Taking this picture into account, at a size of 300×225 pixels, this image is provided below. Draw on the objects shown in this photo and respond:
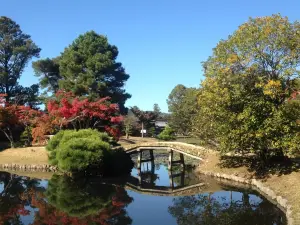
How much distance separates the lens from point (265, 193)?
17328 mm

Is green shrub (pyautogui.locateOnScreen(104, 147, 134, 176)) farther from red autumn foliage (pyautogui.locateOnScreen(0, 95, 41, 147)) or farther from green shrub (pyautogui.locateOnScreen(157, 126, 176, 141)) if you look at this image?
green shrub (pyautogui.locateOnScreen(157, 126, 176, 141))

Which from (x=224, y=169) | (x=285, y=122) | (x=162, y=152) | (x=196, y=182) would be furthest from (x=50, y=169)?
(x=162, y=152)

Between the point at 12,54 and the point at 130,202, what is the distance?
112 feet

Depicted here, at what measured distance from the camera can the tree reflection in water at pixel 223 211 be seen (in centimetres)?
1320

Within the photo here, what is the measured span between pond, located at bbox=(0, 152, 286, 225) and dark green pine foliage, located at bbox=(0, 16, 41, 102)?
75.3ft

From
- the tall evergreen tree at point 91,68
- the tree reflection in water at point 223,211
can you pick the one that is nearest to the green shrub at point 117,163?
the tree reflection in water at point 223,211

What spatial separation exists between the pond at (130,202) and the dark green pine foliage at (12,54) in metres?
23.0

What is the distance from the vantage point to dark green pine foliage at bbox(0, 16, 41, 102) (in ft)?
143

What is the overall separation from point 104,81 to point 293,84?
25.9m

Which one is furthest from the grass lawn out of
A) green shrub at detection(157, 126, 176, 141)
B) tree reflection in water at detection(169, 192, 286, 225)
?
green shrub at detection(157, 126, 176, 141)

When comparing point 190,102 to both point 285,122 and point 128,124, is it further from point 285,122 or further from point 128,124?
point 285,122

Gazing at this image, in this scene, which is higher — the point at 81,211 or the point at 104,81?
the point at 104,81

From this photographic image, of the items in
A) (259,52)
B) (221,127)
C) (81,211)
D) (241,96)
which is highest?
(259,52)

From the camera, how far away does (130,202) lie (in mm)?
16734
